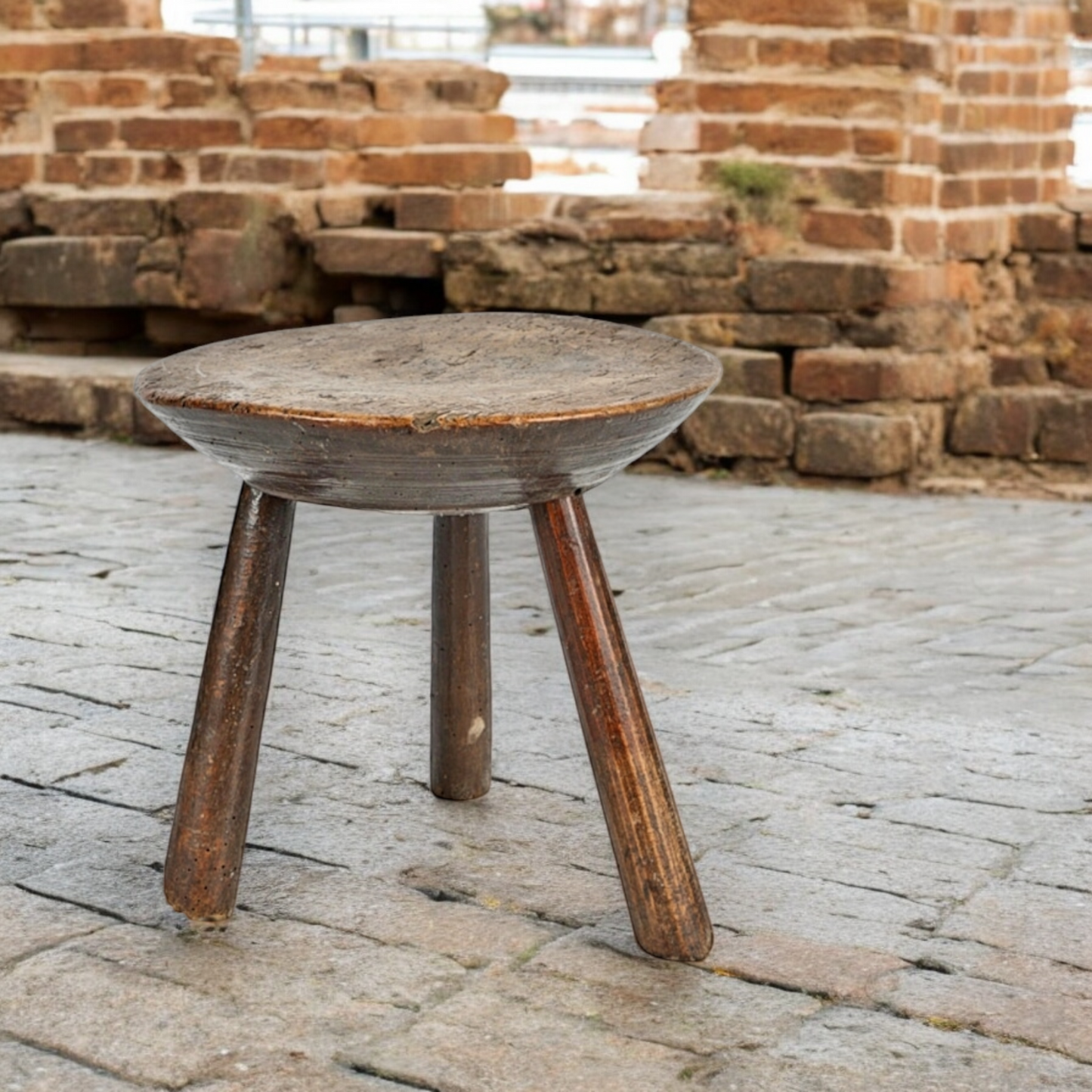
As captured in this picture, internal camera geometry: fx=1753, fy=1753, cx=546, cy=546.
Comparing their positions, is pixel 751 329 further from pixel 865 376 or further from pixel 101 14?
pixel 101 14

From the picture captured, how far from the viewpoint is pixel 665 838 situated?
2.14 metres

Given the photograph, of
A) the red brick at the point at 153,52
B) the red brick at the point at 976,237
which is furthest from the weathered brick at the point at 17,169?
the red brick at the point at 976,237

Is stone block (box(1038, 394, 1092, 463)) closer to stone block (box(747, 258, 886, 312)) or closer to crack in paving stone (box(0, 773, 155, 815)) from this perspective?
stone block (box(747, 258, 886, 312))

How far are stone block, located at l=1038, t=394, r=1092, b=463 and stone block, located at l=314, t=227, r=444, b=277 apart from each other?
208cm

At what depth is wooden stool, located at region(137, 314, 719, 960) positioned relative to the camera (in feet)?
6.39

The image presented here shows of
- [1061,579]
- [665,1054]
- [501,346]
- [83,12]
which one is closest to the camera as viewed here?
[665,1054]

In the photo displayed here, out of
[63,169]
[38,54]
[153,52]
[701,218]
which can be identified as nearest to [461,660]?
[701,218]

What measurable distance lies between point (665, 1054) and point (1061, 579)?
2.75m

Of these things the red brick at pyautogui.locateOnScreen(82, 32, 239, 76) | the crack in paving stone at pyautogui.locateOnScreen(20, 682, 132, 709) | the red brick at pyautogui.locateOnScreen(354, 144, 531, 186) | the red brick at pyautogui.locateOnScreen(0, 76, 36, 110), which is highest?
the red brick at pyautogui.locateOnScreen(82, 32, 239, 76)

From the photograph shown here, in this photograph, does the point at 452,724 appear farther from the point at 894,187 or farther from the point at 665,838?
the point at 894,187

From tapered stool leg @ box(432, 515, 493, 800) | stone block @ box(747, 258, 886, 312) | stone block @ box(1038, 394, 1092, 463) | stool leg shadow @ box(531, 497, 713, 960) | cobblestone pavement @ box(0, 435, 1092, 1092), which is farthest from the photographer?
stone block @ box(1038, 394, 1092, 463)

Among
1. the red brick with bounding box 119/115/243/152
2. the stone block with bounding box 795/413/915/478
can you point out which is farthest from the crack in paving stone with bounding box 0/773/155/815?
the red brick with bounding box 119/115/243/152

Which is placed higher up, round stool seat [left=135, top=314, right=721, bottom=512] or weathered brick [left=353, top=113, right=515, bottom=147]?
weathered brick [left=353, top=113, right=515, bottom=147]

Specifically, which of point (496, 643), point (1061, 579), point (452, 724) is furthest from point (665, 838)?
point (1061, 579)
